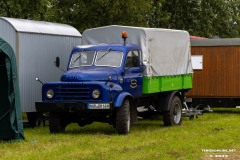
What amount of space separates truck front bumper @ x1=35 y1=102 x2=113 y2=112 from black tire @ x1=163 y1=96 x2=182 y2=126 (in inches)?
125

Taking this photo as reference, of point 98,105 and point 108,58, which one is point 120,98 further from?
point 108,58

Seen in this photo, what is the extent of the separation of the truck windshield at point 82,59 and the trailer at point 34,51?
53 centimetres

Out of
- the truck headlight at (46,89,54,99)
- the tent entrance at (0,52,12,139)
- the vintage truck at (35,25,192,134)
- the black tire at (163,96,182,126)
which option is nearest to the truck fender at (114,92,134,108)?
the vintage truck at (35,25,192,134)

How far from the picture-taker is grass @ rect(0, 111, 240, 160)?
36.5 ft

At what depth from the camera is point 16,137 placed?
527 inches

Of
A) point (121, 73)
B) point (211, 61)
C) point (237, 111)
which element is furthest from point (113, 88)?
point (237, 111)

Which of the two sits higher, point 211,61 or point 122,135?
point 211,61

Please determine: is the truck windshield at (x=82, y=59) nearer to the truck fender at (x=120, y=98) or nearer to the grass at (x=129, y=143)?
the truck fender at (x=120, y=98)

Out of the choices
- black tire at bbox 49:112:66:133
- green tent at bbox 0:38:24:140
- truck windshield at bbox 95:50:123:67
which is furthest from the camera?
truck windshield at bbox 95:50:123:67

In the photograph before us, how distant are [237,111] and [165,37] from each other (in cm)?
794

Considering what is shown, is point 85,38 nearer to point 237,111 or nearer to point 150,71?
point 150,71

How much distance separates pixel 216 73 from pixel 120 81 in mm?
8608

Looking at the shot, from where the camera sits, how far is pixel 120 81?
14883 mm

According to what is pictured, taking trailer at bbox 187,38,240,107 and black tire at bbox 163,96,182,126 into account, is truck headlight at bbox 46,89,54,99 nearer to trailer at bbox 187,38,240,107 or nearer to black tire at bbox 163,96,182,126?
black tire at bbox 163,96,182,126
